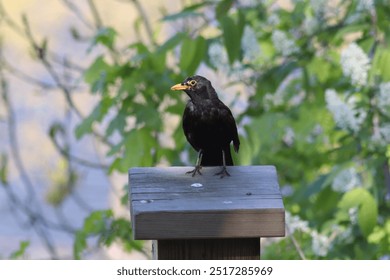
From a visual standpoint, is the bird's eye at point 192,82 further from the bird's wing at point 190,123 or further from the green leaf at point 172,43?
the green leaf at point 172,43

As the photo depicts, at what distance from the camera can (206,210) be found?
2.88 metres

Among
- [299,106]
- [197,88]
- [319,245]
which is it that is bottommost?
[319,245]

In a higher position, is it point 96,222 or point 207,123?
point 207,123

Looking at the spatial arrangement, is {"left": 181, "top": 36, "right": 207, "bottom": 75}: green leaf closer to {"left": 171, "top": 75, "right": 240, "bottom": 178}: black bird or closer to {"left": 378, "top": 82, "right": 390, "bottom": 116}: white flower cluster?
{"left": 378, "top": 82, "right": 390, "bottom": 116}: white flower cluster

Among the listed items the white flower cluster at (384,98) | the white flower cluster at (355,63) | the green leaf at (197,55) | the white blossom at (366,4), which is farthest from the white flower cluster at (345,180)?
the green leaf at (197,55)

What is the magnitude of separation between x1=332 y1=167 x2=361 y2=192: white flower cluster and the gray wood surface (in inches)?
84.5

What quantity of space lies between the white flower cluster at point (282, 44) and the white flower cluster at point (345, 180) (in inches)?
38.4

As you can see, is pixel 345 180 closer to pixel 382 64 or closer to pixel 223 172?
pixel 382 64

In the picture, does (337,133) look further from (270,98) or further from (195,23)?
(195,23)

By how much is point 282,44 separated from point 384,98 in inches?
35.8

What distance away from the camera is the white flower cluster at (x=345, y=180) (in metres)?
5.20

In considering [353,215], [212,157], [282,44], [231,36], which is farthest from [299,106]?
[212,157]
